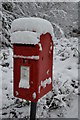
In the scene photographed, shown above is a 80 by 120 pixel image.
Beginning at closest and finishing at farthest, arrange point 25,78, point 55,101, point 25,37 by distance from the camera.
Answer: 1. point 25,37
2. point 25,78
3. point 55,101

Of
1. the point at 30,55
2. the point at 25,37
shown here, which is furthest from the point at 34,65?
the point at 25,37

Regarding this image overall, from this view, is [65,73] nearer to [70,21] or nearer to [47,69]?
[47,69]

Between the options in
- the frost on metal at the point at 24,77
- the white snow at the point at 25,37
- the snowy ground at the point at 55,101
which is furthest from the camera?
the snowy ground at the point at 55,101

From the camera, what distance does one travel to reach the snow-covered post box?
1657 millimetres

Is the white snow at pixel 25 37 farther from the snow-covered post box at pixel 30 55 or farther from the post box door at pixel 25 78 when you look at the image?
the post box door at pixel 25 78

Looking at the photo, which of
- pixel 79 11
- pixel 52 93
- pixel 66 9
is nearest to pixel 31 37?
pixel 52 93

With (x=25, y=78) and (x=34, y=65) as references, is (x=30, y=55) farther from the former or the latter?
(x=25, y=78)

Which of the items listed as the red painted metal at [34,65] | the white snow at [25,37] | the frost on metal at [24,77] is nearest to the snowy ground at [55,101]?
the red painted metal at [34,65]

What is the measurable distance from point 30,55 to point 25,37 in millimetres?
211

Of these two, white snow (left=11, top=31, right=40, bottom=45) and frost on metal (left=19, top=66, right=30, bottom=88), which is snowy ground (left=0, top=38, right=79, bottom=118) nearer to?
frost on metal (left=19, top=66, right=30, bottom=88)

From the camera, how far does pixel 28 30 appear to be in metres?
1.67

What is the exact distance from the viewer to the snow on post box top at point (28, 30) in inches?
64.5

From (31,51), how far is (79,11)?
7579mm

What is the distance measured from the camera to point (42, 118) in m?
2.74
